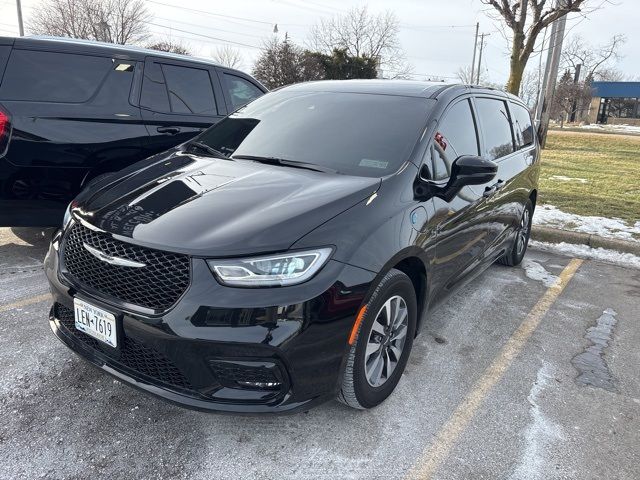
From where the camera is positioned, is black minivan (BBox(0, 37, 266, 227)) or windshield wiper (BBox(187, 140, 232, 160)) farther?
black minivan (BBox(0, 37, 266, 227))

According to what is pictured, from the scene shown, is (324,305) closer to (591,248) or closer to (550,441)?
(550,441)

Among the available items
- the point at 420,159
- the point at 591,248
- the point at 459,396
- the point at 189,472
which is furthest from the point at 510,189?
the point at 189,472

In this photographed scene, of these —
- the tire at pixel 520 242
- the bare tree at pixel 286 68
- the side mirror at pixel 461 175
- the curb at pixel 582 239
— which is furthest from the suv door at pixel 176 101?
the bare tree at pixel 286 68

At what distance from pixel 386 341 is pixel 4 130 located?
10.8 ft

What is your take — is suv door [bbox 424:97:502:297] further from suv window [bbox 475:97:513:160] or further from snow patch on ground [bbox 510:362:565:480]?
snow patch on ground [bbox 510:362:565:480]

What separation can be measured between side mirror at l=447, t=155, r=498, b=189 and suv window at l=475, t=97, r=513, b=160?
82 centimetres

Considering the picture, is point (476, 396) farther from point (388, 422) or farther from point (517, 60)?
point (517, 60)

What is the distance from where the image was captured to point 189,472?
7.30ft

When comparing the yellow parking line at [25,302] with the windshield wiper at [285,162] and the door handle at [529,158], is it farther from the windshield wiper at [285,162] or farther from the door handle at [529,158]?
the door handle at [529,158]

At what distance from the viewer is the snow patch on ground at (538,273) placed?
5.06 meters

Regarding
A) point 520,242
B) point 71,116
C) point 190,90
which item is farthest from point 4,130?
point 520,242

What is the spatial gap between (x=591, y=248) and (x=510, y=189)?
8.16ft

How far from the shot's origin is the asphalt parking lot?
7.56 feet

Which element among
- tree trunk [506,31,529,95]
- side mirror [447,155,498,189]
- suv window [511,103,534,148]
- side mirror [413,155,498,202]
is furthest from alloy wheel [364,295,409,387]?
tree trunk [506,31,529,95]
